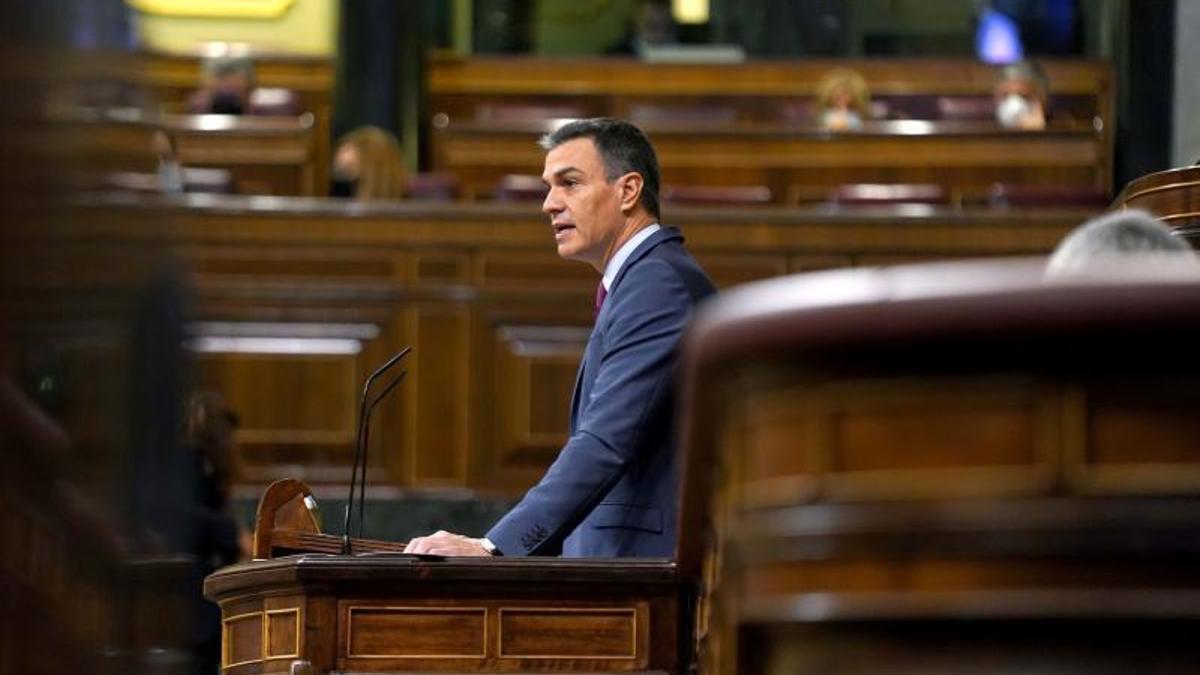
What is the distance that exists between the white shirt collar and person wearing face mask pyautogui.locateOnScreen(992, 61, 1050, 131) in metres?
7.66

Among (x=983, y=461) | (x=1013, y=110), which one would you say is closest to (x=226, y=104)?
(x=1013, y=110)

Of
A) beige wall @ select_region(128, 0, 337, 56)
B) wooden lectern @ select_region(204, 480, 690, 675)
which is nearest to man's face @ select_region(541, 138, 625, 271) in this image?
wooden lectern @ select_region(204, 480, 690, 675)

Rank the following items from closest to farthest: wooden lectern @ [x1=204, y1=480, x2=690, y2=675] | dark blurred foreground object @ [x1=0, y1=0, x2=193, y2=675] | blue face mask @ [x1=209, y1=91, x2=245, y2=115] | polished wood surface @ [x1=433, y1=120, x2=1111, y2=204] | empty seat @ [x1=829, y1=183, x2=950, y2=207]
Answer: dark blurred foreground object @ [x1=0, y1=0, x2=193, y2=675] → wooden lectern @ [x1=204, y1=480, x2=690, y2=675] → empty seat @ [x1=829, y1=183, x2=950, y2=207] → polished wood surface @ [x1=433, y1=120, x2=1111, y2=204] → blue face mask @ [x1=209, y1=91, x2=245, y2=115]

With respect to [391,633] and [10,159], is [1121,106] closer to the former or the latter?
[391,633]

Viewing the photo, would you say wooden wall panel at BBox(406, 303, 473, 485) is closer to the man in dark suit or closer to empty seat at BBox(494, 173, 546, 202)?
empty seat at BBox(494, 173, 546, 202)

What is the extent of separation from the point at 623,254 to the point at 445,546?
2.62ft

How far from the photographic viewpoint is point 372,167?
933cm

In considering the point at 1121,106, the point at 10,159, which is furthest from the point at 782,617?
the point at 1121,106

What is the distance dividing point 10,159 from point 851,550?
835 millimetres

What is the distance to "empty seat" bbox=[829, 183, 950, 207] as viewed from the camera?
381 inches

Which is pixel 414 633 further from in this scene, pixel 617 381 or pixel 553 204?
pixel 553 204

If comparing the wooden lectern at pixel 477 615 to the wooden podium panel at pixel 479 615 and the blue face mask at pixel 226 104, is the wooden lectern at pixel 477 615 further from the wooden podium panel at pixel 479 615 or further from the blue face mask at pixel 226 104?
the blue face mask at pixel 226 104

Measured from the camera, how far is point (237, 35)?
1446 cm

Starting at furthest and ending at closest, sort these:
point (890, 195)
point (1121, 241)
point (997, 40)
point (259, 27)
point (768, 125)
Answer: point (997, 40) < point (259, 27) < point (768, 125) < point (890, 195) < point (1121, 241)
